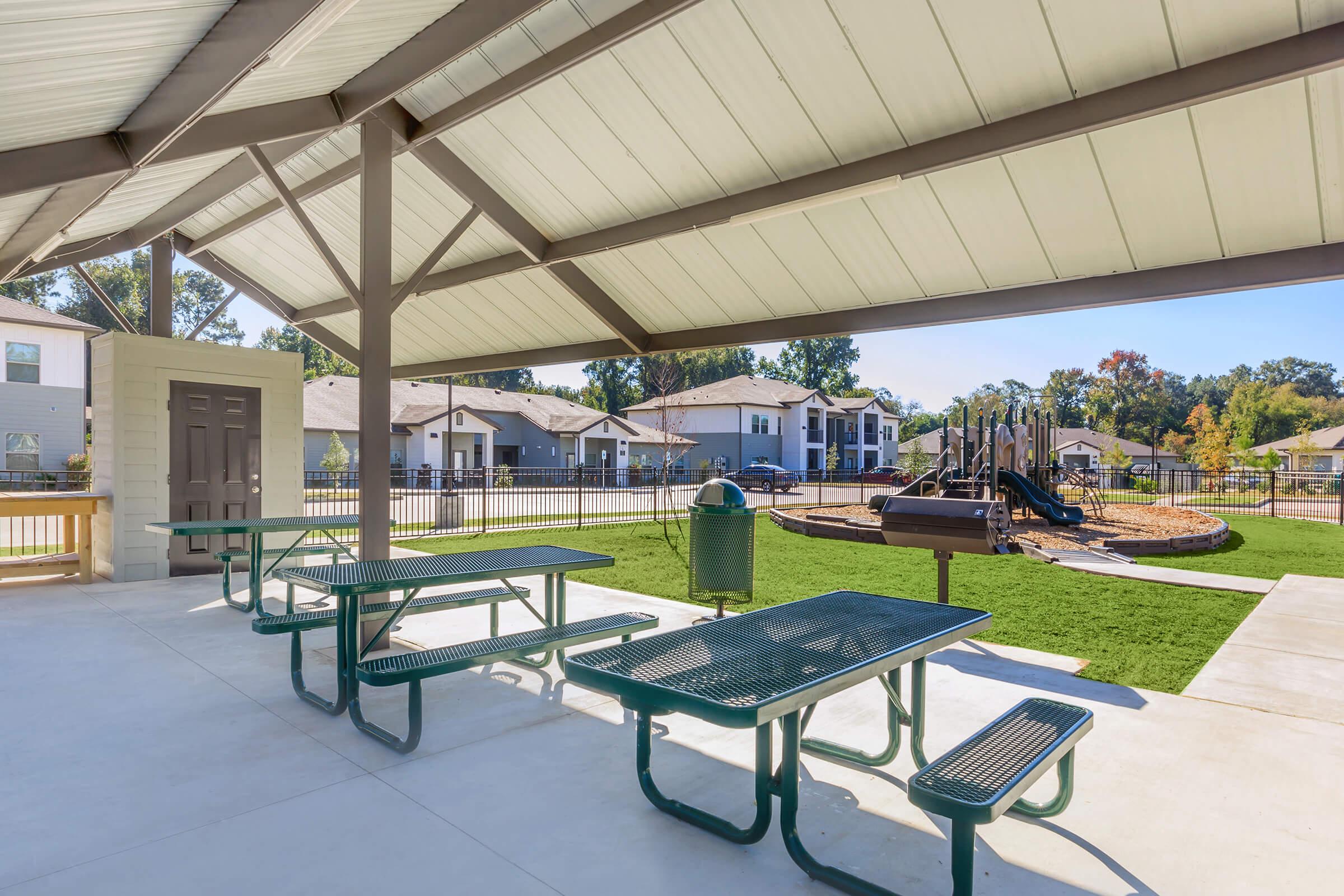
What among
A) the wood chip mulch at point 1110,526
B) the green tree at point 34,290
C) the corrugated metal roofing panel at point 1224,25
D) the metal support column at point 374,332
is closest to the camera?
the corrugated metal roofing panel at point 1224,25

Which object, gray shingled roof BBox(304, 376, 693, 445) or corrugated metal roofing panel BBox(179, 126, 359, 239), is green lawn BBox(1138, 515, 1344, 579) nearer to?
corrugated metal roofing panel BBox(179, 126, 359, 239)

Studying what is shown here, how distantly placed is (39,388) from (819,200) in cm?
3035

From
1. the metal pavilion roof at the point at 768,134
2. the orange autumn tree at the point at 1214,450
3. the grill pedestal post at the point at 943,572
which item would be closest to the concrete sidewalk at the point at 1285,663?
the grill pedestal post at the point at 943,572

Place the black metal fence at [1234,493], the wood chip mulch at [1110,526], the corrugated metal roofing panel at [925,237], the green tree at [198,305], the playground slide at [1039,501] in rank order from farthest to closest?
the green tree at [198,305] < the black metal fence at [1234,493] < the playground slide at [1039,501] < the wood chip mulch at [1110,526] < the corrugated metal roofing panel at [925,237]

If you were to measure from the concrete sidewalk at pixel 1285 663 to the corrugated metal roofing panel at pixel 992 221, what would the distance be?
320 centimetres

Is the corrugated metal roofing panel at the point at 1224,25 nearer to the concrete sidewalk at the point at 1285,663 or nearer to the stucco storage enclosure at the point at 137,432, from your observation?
the concrete sidewalk at the point at 1285,663

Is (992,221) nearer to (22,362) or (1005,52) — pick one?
(1005,52)

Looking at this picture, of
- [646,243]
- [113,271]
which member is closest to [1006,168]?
[646,243]

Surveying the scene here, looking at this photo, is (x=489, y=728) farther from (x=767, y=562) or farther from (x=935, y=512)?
(x=767, y=562)

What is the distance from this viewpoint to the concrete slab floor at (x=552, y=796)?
Answer: 2.74 m

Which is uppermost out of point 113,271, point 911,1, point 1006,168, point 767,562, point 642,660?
point 113,271

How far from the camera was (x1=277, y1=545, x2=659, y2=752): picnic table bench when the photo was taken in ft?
12.7

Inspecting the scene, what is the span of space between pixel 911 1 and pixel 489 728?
495 cm

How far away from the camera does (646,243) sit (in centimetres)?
704
